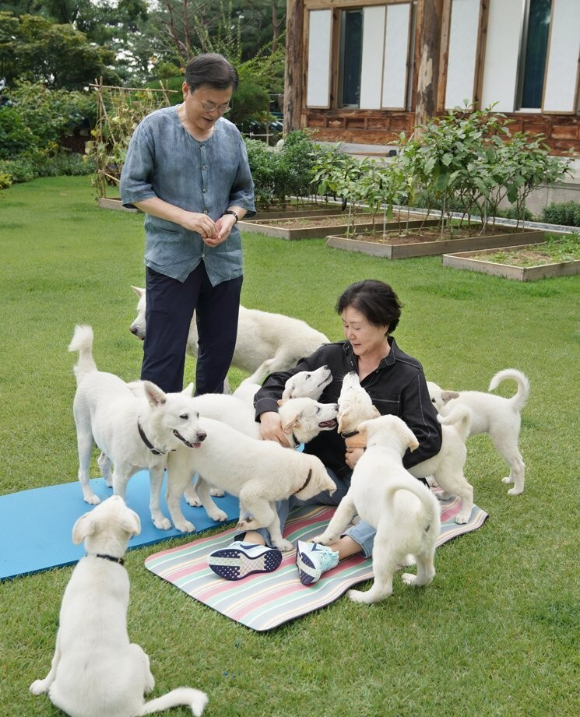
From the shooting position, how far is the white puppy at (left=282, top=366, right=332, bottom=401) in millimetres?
3703

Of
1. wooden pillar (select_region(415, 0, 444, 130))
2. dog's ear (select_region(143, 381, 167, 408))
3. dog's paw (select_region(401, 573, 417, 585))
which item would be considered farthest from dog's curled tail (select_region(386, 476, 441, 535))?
wooden pillar (select_region(415, 0, 444, 130))

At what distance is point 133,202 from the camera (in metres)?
3.85

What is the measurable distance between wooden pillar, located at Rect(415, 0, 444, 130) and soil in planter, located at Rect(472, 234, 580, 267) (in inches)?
205

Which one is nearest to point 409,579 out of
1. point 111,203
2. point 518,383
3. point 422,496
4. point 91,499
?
point 422,496

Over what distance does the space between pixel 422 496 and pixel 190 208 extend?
6.46 ft

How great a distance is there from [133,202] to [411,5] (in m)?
14.1

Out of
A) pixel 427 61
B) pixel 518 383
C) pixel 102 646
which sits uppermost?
pixel 427 61

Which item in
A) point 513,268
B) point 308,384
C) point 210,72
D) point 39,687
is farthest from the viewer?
point 513,268

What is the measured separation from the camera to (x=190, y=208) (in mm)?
3992

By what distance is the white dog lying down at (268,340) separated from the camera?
4.87 m

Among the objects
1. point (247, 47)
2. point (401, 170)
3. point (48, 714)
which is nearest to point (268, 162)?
point (401, 170)

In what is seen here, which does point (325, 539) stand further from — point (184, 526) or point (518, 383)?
point (518, 383)

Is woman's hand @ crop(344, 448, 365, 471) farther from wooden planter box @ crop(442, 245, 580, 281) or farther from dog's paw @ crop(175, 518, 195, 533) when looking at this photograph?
wooden planter box @ crop(442, 245, 580, 281)

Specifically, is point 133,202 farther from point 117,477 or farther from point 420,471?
point 420,471
